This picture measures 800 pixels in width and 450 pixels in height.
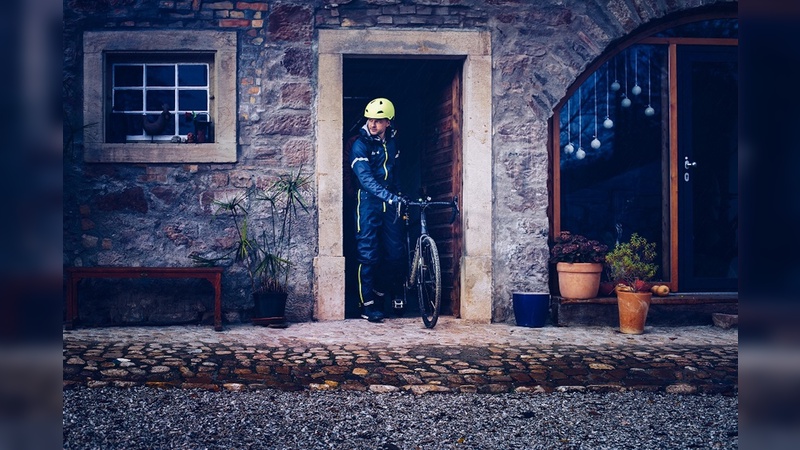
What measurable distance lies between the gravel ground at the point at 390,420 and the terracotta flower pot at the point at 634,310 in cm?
208

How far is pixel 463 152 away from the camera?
21.5 feet

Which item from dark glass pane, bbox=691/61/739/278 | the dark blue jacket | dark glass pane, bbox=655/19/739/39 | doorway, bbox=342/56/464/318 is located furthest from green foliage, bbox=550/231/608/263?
dark glass pane, bbox=655/19/739/39

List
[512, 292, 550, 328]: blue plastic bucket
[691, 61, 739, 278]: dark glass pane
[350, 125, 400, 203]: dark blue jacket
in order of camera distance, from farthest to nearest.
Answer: [691, 61, 739, 278]: dark glass pane → [350, 125, 400, 203]: dark blue jacket → [512, 292, 550, 328]: blue plastic bucket

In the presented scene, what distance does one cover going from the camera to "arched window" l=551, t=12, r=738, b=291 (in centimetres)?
699

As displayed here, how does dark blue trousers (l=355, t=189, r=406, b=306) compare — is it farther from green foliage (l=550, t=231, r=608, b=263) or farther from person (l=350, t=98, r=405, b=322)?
green foliage (l=550, t=231, r=608, b=263)

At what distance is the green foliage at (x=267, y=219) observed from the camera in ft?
20.6

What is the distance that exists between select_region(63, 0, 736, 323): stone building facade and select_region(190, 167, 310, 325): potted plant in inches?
4.2

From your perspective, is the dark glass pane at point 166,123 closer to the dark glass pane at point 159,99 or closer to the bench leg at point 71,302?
the dark glass pane at point 159,99

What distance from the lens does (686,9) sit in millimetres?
6637

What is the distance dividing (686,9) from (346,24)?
3.45 meters

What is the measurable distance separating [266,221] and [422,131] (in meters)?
2.55

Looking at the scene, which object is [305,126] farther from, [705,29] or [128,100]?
[705,29]

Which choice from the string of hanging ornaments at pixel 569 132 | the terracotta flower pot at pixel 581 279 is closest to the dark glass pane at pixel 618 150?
the string of hanging ornaments at pixel 569 132
